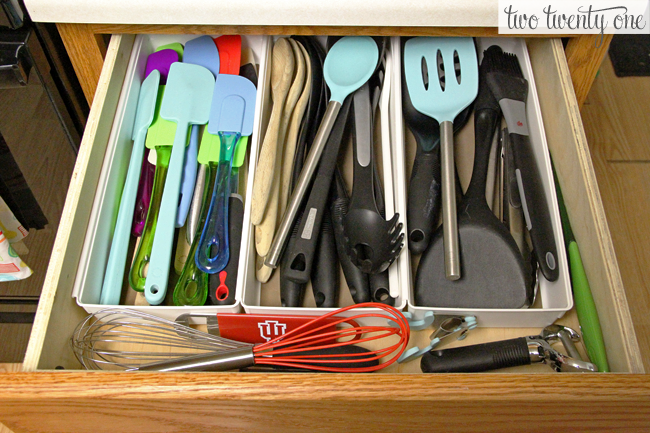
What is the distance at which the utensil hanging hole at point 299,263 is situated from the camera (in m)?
0.62

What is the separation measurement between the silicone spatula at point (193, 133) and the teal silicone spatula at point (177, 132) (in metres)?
0.02

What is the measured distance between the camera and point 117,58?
2.23 feet

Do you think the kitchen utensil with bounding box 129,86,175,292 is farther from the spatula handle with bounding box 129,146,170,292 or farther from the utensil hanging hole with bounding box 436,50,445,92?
the utensil hanging hole with bounding box 436,50,445,92

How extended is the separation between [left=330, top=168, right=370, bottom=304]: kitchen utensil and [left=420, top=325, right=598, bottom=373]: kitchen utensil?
11 cm

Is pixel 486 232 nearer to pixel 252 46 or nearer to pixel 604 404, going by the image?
pixel 604 404

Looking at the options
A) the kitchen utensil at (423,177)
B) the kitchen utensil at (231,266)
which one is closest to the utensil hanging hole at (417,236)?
the kitchen utensil at (423,177)

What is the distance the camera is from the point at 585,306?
57 centimetres

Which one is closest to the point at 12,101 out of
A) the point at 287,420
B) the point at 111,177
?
the point at 111,177

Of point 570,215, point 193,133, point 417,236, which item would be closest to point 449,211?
point 417,236

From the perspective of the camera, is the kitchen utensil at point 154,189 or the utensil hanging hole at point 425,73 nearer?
the kitchen utensil at point 154,189

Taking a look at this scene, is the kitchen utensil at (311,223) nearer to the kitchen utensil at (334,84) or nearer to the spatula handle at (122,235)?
the kitchen utensil at (334,84)

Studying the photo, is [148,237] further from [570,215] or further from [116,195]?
[570,215]

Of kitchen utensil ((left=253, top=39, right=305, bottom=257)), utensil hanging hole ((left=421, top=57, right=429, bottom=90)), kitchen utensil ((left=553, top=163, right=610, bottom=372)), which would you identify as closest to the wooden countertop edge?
kitchen utensil ((left=553, top=163, right=610, bottom=372))

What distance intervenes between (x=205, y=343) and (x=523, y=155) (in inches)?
18.5
